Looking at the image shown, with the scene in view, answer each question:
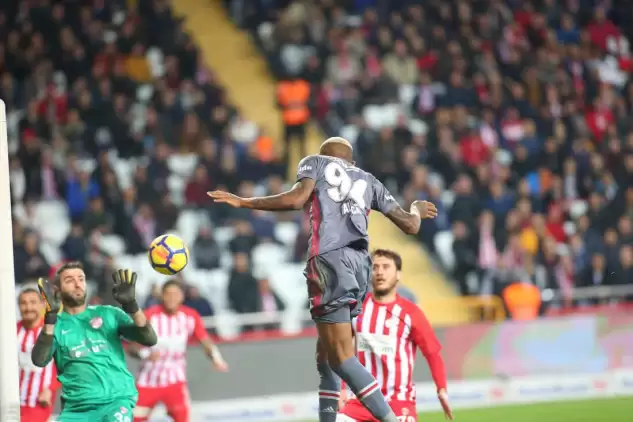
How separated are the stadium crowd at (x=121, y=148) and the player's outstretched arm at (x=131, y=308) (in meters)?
6.81

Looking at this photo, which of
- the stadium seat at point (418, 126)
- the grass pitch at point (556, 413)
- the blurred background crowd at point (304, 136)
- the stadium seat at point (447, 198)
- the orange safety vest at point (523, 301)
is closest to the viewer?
the grass pitch at point (556, 413)

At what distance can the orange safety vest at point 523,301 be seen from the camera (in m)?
17.4

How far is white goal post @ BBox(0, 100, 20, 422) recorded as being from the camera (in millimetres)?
6777

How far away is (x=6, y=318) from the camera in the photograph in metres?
6.84

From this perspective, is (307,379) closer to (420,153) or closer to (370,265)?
(420,153)

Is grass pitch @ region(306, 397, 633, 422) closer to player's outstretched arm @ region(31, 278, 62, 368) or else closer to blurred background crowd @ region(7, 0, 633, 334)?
blurred background crowd @ region(7, 0, 633, 334)

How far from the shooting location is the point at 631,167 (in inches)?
806

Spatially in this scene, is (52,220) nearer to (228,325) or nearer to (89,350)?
(228,325)

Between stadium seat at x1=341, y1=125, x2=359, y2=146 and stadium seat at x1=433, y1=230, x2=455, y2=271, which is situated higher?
stadium seat at x1=341, y1=125, x2=359, y2=146

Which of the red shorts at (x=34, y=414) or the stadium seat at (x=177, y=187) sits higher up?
the stadium seat at (x=177, y=187)

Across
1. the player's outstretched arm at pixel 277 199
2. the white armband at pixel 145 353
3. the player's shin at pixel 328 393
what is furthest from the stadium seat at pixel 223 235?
the player's outstretched arm at pixel 277 199

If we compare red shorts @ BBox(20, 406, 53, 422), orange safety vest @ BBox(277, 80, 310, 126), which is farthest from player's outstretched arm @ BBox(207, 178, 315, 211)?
orange safety vest @ BBox(277, 80, 310, 126)

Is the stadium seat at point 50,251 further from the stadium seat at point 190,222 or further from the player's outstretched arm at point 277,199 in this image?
the player's outstretched arm at point 277,199

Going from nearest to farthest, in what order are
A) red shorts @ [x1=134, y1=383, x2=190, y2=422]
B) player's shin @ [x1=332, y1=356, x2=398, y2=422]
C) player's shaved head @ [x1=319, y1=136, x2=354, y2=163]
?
player's shin @ [x1=332, y1=356, x2=398, y2=422] → player's shaved head @ [x1=319, y1=136, x2=354, y2=163] → red shorts @ [x1=134, y1=383, x2=190, y2=422]
